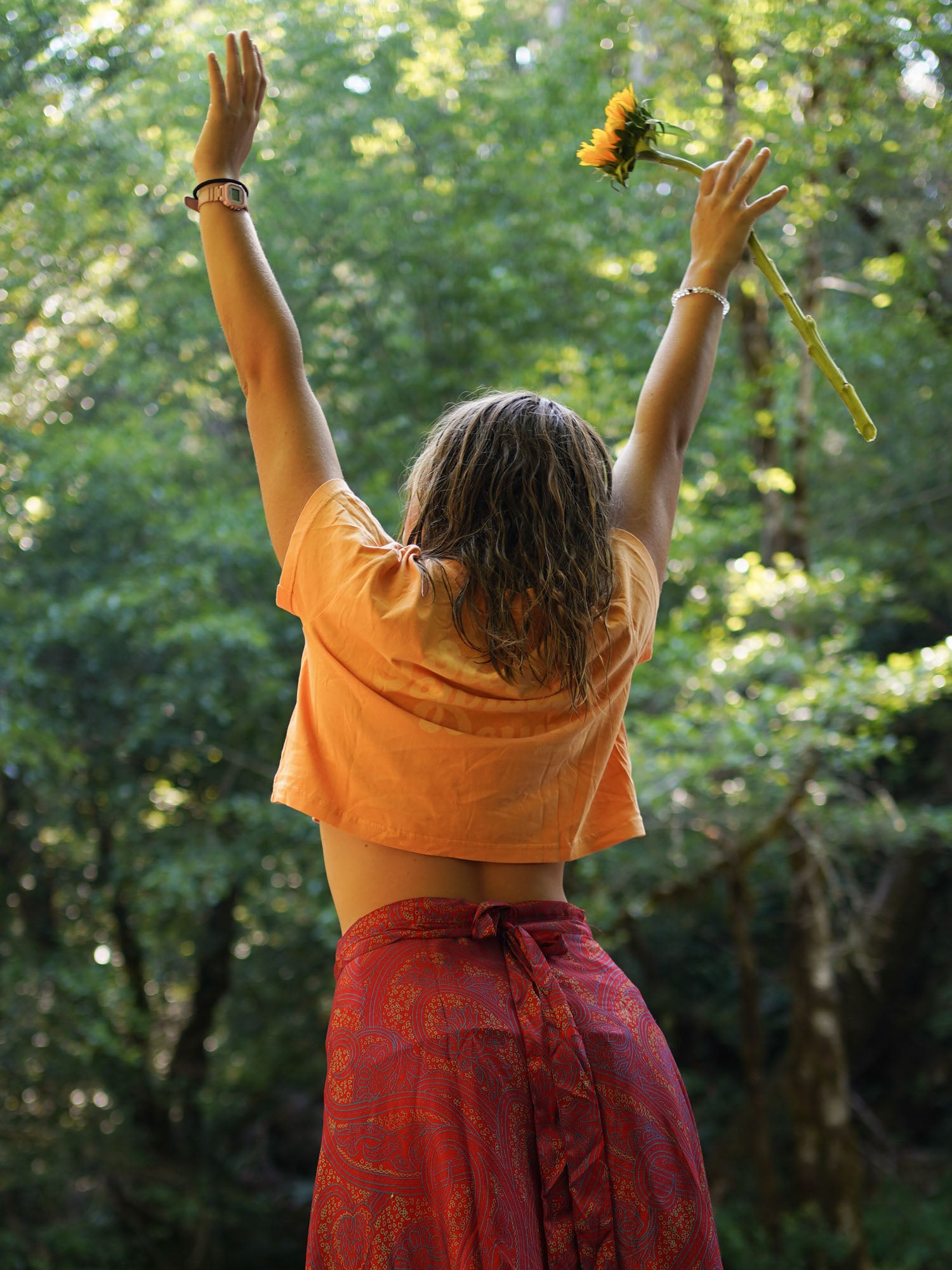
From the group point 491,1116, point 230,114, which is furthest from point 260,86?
point 491,1116

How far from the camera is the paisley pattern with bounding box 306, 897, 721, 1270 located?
2.81 feet

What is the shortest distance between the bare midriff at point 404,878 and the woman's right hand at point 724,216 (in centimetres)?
68

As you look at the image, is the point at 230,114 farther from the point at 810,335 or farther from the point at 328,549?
the point at 810,335

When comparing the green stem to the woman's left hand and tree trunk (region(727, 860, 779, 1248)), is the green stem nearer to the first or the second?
the woman's left hand

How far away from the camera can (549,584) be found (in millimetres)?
960

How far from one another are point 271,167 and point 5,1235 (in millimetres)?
4054

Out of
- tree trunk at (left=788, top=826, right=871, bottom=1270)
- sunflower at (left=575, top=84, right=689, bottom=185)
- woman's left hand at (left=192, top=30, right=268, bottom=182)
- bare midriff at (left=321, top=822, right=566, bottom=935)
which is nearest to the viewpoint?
bare midriff at (left=321, top=822, right=566, bottom=935)

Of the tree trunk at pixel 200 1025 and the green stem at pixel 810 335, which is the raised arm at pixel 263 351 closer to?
the green stem at pixel 810 335

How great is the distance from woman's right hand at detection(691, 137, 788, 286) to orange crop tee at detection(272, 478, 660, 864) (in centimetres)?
49

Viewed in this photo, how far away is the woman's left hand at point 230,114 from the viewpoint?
106cm

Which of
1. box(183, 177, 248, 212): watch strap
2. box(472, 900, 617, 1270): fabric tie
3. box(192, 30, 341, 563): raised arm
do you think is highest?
box(183, 177, 248, 212): watch strap

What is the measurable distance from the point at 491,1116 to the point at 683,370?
75 centimetres

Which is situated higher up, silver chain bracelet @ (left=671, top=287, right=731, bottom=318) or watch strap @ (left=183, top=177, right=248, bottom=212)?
watch strap @ (left=183, top=177, right=248, bottom=212)

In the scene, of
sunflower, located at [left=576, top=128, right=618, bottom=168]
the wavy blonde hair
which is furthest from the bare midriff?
sunflower, located at [left=576, top=128, right=618, bottom=168]
